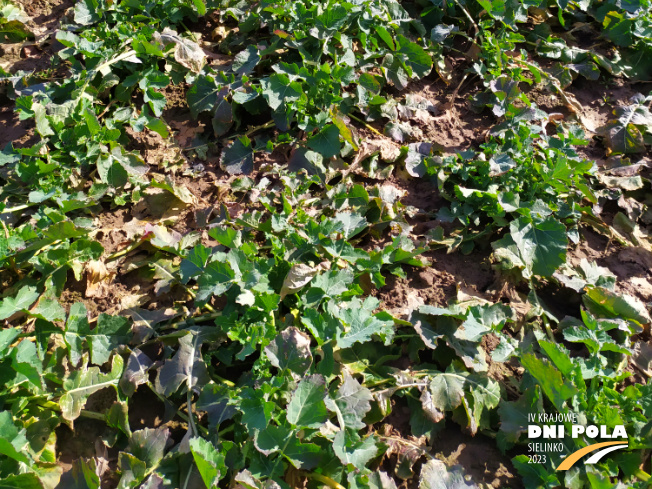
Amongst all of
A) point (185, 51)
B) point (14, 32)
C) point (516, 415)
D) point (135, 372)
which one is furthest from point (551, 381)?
point (14, 32)

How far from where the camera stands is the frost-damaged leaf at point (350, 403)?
83.8 inches

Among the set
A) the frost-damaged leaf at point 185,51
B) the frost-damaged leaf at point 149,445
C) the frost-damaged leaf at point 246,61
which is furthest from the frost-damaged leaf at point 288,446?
the frost-damaged leaf at point 185,51

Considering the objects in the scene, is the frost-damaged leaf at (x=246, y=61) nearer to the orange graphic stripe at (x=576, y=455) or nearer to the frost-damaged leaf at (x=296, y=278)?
the frost-damaged leaf at (x=296, y=278)

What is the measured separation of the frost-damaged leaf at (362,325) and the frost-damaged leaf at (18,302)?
1395mm

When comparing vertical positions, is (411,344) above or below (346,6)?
below

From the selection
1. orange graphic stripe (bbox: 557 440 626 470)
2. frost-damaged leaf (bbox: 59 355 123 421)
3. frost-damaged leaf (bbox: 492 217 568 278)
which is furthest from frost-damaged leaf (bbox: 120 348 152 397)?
frost-damaged leaf (bbox: 492 217 568 278)

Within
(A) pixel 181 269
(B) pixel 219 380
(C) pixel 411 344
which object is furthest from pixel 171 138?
(C) pixel 411 344

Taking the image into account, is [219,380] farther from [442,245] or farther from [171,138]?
[171,138]

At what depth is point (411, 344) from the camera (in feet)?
8.43

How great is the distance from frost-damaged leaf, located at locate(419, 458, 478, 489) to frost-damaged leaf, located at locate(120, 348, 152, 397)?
47.6 inches

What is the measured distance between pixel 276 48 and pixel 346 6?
540 millimetres

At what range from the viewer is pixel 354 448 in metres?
2.06

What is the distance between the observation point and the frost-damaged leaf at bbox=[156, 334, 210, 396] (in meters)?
2.26

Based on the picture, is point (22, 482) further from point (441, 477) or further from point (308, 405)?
point (441, 477)
